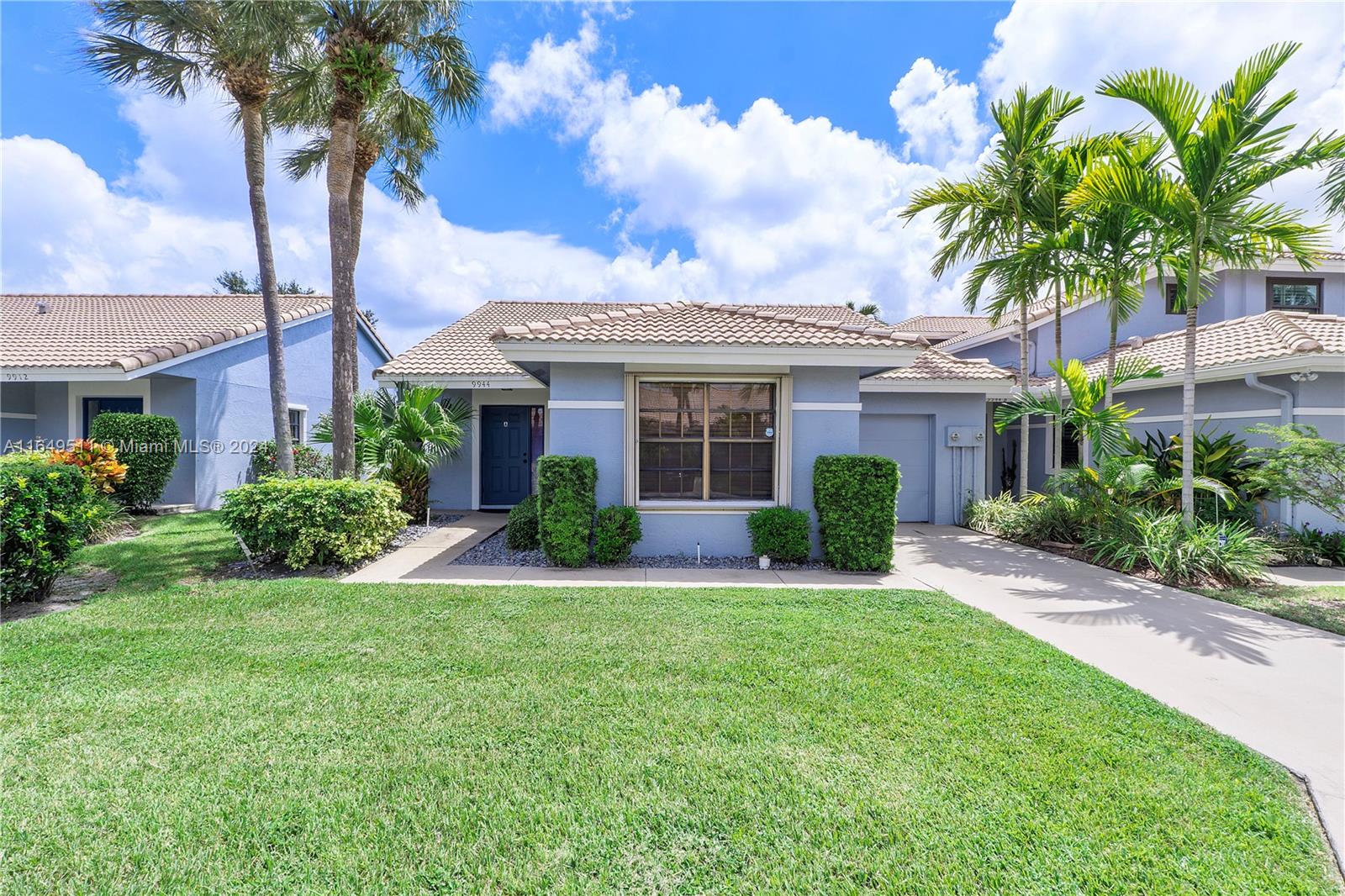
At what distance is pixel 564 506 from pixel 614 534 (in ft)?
2.72

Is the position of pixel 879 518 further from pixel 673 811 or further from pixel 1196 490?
pixel 1196 490

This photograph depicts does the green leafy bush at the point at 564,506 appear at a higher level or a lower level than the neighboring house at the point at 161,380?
lower

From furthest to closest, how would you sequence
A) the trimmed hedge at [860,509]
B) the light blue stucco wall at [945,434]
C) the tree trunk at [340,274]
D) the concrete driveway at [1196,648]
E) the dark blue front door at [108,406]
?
1. the dark blue front door at [108,406]
2. the light blue stucco wall at [945,434]
3. the tree trunk at [340,274]
4. the trimmed hedge at [860,509]
5. the concrete driveway at [1196,648]

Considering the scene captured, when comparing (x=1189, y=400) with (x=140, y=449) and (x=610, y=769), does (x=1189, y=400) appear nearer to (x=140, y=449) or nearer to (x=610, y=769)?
(x=610, y=769)

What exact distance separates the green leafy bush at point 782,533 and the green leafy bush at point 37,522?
802 cm

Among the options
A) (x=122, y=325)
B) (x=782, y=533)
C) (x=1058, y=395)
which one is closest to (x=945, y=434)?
(x=1058, y=395)

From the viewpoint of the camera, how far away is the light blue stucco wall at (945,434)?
39.9 feet

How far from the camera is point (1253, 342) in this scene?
9.92m

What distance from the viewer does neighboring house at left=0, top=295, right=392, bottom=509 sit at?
1164 centimetres

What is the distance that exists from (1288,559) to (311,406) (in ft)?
73.7

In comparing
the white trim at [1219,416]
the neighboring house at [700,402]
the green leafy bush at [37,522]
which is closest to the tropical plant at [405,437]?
the neighboring house at [700,402]

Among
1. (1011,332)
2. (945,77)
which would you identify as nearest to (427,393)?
(945,77)

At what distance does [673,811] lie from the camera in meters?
2.71

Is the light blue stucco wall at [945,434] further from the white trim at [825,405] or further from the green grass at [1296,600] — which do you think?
the green grass at [1296,600]
